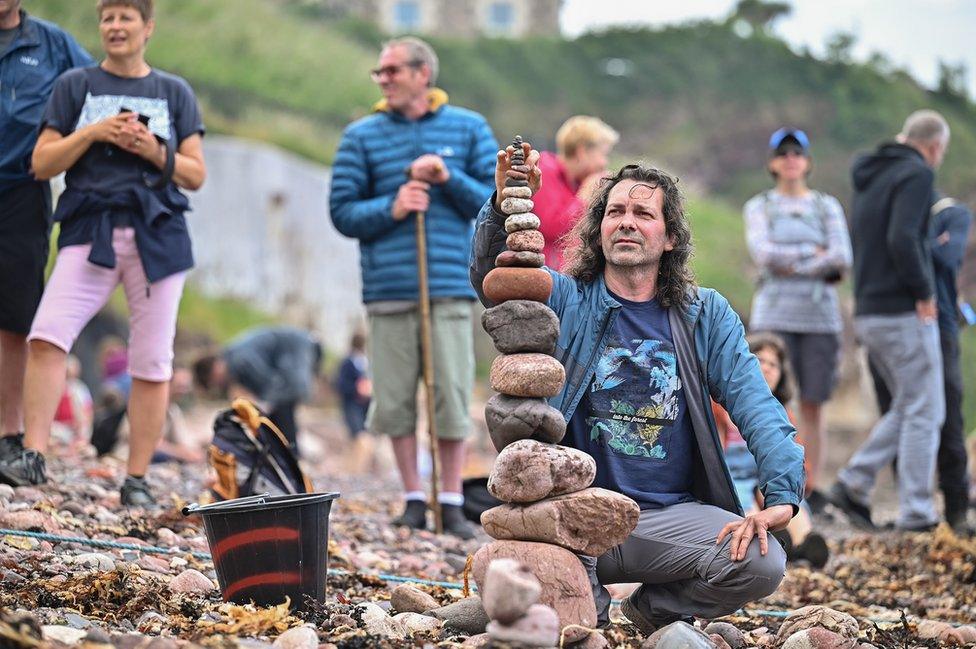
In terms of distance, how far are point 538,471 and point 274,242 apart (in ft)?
71.2

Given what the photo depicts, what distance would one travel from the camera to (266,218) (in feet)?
82.6

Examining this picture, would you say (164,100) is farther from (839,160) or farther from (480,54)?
(480,54)

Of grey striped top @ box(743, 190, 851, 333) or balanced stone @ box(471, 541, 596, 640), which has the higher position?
grey striped top @ box(743, 190, 851, 333)

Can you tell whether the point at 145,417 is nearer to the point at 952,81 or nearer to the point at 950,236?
the point at 950,236

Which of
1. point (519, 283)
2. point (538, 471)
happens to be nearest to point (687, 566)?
point (538, 471)

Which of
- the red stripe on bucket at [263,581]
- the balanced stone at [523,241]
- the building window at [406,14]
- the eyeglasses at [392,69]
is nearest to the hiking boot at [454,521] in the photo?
the eyeglasses at [392,69]

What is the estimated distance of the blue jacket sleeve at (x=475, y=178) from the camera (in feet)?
23.0

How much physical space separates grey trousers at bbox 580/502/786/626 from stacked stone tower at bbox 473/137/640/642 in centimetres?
18

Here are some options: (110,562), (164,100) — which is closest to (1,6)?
(164,100)

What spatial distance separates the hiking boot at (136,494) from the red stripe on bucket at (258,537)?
1.99 metres

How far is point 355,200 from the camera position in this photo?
7227 millimetres

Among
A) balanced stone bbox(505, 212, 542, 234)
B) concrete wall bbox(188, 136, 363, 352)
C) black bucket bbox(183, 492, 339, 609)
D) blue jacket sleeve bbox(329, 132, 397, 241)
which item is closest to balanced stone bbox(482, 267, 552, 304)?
balanced stone bbox(505, 212, 542, 234)

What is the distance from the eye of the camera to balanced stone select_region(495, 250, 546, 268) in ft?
14.5

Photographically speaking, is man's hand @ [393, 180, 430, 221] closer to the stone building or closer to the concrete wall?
the concrete wall
